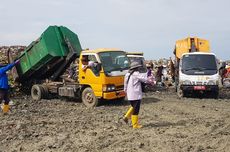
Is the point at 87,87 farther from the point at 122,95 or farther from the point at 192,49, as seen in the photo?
the point at 192,49

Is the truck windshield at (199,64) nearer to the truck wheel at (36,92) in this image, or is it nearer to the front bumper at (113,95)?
the front bumper at (113,95)

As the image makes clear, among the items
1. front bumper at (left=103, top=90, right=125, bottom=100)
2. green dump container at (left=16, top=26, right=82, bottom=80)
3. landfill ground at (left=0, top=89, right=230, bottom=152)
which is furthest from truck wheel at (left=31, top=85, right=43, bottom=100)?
front bumper at (left=103, top=90, right=125, bottom=100)

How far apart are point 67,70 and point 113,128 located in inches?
331

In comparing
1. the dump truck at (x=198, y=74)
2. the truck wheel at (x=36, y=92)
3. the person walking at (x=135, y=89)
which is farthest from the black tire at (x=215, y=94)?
the person walking at (x=135, y=89)

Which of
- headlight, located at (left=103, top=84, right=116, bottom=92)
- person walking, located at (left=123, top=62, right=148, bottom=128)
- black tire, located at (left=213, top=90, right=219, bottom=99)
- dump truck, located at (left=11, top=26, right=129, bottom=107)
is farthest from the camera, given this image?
black tire, located at (left=213, top=90, right=219, bottom=99)

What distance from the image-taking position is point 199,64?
16.6 meters

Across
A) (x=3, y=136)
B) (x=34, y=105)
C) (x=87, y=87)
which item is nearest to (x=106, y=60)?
(x=87, y=87)

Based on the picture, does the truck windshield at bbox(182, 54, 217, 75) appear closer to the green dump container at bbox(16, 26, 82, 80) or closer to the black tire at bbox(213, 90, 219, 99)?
the black tire at bbox(213, 90, 219, 99)

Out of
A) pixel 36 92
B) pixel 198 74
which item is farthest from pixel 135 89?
pixel 36 92

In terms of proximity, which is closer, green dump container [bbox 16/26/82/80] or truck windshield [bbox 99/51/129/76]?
truck windshield [bbox 99/51/129/76]

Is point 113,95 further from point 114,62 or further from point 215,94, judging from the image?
point 215,94

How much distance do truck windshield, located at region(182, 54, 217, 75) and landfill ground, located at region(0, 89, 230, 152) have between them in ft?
7.40

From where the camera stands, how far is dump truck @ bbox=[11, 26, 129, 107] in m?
13.5

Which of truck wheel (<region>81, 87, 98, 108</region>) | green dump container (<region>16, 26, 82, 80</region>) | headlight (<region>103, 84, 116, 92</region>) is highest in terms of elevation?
green dump container (<region>16, 26, 82, 80</region>)
